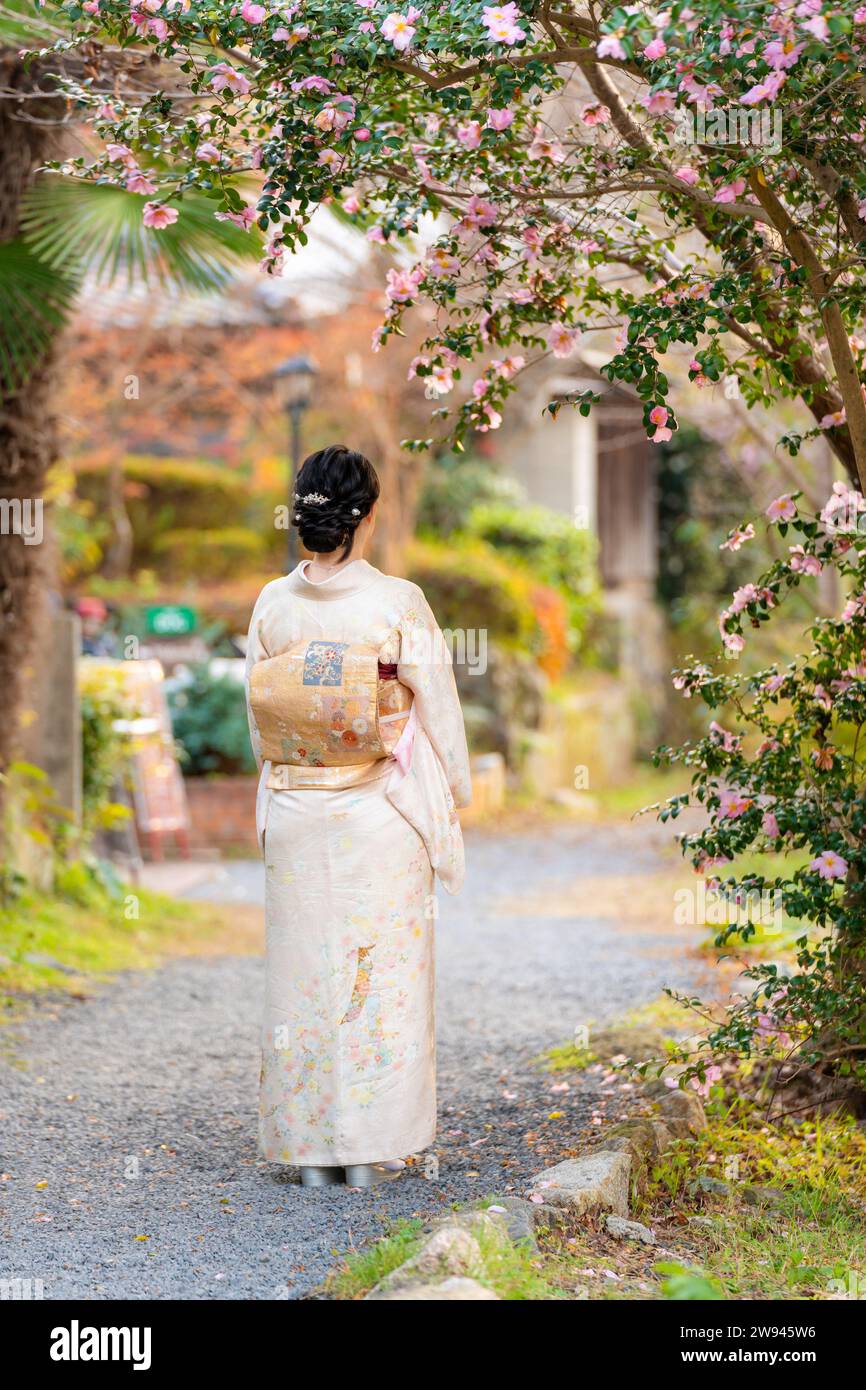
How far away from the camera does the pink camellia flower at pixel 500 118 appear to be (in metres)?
3.45

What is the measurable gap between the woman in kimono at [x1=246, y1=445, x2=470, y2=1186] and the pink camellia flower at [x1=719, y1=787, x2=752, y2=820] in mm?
734

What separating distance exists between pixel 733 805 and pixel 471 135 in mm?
1924

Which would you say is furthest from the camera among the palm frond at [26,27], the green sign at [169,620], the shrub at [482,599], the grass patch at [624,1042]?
the shrub at [482,599]

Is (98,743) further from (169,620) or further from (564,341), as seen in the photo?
(564,341)

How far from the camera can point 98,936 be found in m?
7.34

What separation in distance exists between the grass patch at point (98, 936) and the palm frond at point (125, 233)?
2977 millimetres

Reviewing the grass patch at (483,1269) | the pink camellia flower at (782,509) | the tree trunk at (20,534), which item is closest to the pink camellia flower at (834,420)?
the pink camellia flower at (782,509)

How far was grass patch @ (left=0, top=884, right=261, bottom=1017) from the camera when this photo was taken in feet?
20.9

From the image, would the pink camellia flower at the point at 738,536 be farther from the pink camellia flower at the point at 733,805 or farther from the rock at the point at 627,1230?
the rock at the point at 627,1230

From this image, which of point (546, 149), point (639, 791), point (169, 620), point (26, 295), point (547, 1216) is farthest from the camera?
point (639, 791)

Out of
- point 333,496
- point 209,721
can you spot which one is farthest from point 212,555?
point 333,496

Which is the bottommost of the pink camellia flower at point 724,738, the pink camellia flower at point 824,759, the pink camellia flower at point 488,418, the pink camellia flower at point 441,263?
the pink camellia flower at point 824,759

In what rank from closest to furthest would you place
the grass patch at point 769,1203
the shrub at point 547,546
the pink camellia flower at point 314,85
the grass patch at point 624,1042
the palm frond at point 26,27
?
1. the grass patch at point 769,1203
2. the pink camellia flower at point 314,85
3. the palm frond at point 26,27
4. the grass patch at point 624,1042
5. the shrub at point 547,546

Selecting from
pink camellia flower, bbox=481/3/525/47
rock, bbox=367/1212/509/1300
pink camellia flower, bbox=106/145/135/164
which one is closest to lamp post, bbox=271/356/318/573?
pink camellia flower, bbox=106/145/135/164
